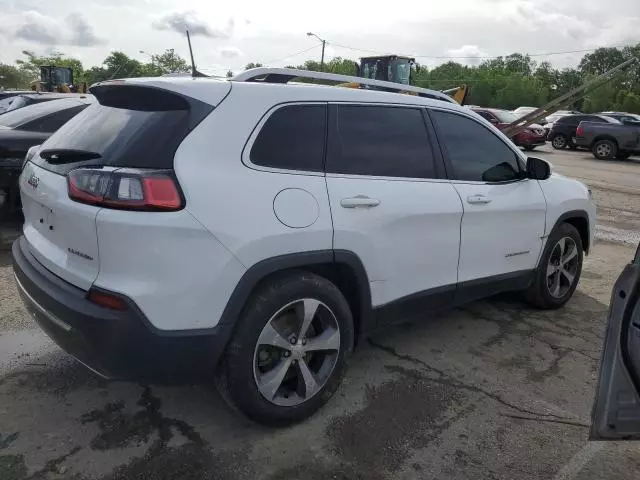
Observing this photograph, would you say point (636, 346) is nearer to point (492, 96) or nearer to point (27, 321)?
point (27, 321)

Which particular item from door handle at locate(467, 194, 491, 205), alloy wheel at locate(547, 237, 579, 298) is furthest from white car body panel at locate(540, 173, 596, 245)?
door handle at locate(467, 194, 491, 205)

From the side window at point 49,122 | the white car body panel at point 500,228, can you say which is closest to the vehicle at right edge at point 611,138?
the white car body panel at point 500,228

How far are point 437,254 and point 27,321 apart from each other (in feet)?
9.83

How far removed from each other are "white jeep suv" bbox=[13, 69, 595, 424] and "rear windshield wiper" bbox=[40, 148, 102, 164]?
0.01 meters

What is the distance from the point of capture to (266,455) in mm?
2789

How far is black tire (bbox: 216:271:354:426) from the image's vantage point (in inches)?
106

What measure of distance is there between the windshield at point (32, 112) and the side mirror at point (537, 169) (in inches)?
201

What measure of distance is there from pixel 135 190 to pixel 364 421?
171 cm

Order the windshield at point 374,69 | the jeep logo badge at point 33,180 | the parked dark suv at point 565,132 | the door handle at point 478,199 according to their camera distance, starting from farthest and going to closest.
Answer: the parked dark suv at point 565,132 < the windshield at point 374,69 < the door handle at point 478,199 < the jeep logo badge at point 33,180

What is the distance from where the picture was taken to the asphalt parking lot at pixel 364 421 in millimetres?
2705

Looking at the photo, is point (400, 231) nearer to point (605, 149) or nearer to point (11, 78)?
point (605, 149)

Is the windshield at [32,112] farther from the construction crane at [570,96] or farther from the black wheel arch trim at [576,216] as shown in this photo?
the black wheel arch trim at [576,216]

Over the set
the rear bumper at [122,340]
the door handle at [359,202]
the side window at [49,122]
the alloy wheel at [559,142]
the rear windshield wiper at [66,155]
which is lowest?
the alloy wheel at [559,142]

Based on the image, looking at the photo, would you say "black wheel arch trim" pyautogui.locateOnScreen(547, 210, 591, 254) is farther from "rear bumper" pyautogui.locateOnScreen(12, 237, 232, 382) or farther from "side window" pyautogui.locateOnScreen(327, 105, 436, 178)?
"rear bumper" pyautogui.locateOnScreen(12, 237, 232, 382)
